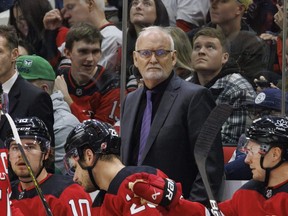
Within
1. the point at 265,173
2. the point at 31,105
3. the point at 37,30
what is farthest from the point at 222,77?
the point at 37,30

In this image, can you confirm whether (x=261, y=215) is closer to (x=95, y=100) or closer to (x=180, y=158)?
(x=180, y=158)

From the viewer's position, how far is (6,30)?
25.9 ft

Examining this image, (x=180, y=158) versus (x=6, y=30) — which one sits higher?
(x=6, y=30)

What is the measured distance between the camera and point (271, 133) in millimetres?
6289

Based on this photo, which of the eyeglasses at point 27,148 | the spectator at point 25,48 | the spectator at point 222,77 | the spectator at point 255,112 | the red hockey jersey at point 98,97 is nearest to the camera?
the eyeglasses at point 27,148

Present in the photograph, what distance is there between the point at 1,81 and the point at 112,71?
0.85 m

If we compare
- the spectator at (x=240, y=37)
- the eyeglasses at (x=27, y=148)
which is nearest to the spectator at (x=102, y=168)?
the eyeglasses at (x=27, y=148)

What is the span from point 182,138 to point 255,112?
78 centimetres

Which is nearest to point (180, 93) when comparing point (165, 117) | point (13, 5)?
point (165, 117)

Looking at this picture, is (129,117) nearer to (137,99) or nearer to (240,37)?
(137,99)

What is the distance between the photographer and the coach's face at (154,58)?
7.00 m

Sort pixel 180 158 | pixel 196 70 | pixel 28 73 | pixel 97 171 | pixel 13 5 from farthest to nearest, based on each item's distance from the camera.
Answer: pixel 13 5 < pixel 28 73 < pixel 196 70 < pixel 180 158 < pixel 97 171

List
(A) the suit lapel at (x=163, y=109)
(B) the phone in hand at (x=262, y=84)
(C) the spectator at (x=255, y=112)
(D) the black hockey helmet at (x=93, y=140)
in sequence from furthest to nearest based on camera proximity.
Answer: (B) the phone in hand at (x=262, y=84) < (C) the spectator at (x=255, y=112) < (A) the suit lapel at (x=163, y=109) < (D) the black hockey helmet at (x=93, y=140)

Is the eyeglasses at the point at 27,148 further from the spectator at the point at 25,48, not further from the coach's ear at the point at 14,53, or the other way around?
the spectator at the point at 25,48
